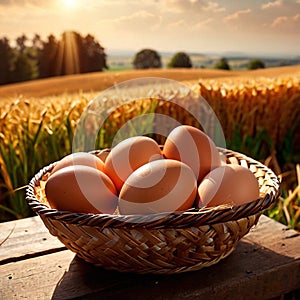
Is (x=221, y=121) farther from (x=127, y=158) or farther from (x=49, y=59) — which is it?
(x=49, y=59)

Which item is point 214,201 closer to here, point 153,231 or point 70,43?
point 153,231

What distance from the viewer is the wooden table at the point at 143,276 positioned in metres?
0.96

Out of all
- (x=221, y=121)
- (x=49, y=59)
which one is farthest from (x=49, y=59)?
(x=221, y=121)

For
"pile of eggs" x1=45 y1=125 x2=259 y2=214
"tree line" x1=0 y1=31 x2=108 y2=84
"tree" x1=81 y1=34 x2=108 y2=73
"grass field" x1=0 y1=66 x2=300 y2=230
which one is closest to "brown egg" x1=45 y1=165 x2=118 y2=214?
"pile of eggs" x1=45 y1=125 x2=259 y2=214

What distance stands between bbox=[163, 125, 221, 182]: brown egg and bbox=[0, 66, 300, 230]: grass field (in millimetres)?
776

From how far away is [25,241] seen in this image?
119 cm

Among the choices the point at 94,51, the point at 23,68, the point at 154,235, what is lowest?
the point at 23,68

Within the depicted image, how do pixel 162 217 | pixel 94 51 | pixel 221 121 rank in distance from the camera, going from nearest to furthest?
pixel 162 217 < pixel 221 121 < pixel 94 51

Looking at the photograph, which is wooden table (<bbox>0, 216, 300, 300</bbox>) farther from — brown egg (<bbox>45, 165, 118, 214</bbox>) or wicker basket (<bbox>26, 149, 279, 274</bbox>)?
brown egg (<bbox>45, 165, 118, 214</bbox>)

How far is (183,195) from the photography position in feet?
3.18

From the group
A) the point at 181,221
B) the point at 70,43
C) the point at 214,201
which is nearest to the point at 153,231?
the point at 181,221

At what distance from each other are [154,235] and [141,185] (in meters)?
0.12

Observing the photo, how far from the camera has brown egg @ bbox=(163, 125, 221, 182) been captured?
3.63 ft

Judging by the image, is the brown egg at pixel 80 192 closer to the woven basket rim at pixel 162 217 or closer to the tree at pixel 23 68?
the woven basket rim at pixel 162 217
